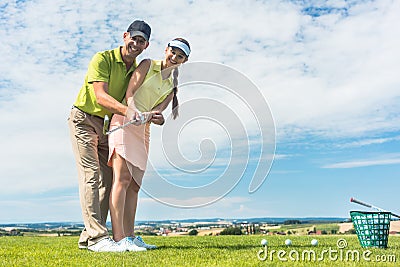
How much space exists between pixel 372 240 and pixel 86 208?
2.53 m

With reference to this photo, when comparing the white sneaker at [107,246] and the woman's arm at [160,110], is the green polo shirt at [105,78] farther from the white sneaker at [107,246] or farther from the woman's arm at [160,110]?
the white sneaker at [107,246]

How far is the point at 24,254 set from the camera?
13.6ft

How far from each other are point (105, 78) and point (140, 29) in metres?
0.52

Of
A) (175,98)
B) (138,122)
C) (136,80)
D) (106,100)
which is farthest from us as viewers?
(175,98)

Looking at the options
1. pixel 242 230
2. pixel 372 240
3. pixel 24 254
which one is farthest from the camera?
pixel 242 230

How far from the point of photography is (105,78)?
4.33 metres

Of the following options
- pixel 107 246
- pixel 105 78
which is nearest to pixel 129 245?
pixel 107 246

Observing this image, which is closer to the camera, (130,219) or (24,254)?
(24,254)

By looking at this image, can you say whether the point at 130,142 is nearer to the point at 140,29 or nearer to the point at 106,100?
the point at 106,100

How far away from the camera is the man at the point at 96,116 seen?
427 cm

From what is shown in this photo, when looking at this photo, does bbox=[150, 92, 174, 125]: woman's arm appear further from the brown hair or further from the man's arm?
the man's arm

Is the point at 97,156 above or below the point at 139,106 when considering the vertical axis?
below

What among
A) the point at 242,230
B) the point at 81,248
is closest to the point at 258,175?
the point at 81,248

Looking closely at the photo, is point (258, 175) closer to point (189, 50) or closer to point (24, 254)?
point (189, 50)
